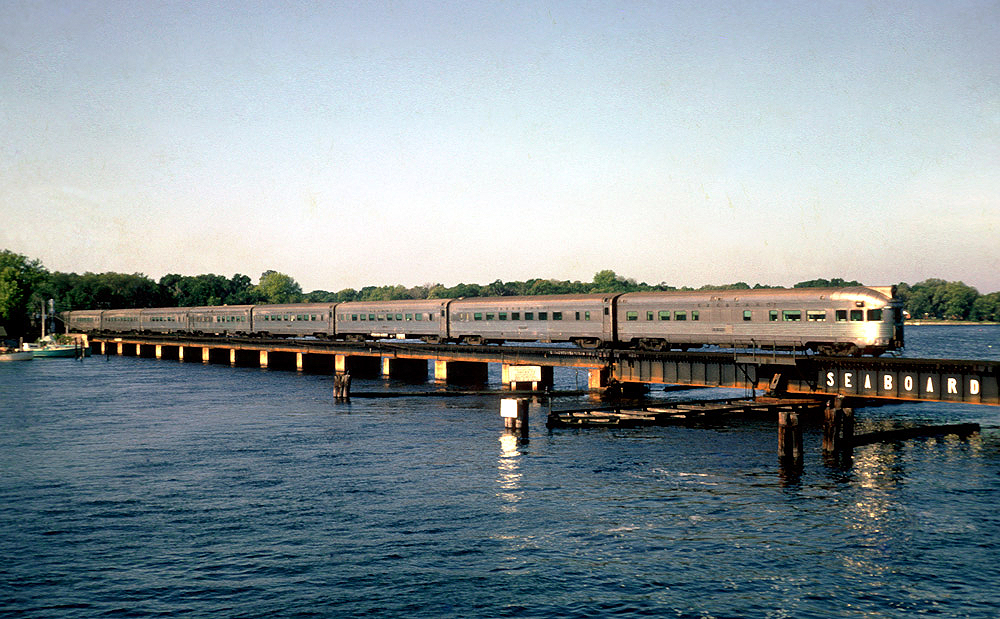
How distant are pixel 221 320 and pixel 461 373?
52.5 metres

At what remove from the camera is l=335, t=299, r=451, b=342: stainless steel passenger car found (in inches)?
3123

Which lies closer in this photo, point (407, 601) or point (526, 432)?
point (407, 601)

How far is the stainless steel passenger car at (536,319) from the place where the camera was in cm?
6209

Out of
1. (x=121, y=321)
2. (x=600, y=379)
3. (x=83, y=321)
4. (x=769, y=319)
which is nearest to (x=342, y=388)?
(x=600, y=379)

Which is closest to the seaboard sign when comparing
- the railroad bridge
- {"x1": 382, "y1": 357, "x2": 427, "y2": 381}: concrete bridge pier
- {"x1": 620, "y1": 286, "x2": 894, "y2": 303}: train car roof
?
the railroad bridge

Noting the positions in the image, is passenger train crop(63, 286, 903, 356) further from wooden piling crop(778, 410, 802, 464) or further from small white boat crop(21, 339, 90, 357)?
small white boat crop(21, 339, 90, 357)

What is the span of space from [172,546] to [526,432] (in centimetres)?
2343

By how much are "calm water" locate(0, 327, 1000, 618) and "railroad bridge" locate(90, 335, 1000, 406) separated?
3.04m

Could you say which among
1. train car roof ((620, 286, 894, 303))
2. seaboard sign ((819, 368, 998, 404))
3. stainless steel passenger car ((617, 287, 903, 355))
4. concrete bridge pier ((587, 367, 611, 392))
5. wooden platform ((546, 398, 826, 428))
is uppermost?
train car roof ((620, 286, 894, 303))

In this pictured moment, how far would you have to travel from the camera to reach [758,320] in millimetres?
51656

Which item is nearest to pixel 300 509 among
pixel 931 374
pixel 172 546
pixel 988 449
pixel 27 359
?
pixel 172 546

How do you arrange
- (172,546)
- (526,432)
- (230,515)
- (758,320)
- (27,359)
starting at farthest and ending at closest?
(27,359) < (758,320) < (526,432) < (230,515) < (172,546)

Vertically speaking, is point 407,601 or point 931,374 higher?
point 931,374

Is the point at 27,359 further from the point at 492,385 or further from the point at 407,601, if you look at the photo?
the point at 407,601
